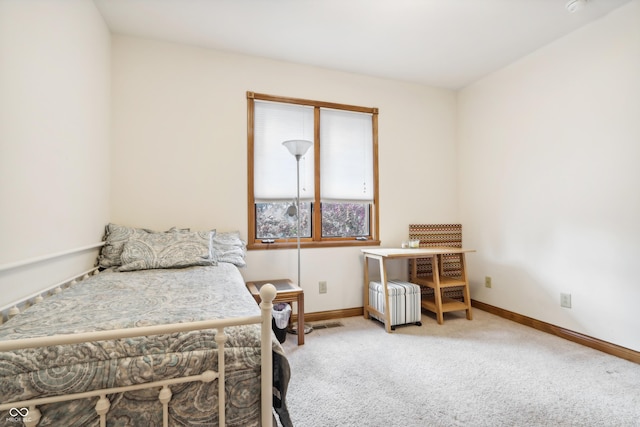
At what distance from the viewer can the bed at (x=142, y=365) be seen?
760 millimetres

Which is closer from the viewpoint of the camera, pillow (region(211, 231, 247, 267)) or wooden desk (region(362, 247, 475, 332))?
pillow (region(211, 231, 247, 267))

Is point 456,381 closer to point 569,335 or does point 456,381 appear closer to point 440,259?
point 569,335

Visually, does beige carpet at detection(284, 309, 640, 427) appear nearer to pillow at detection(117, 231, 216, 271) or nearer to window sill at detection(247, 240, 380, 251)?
window sill at detection(247, 240, 380, 251)

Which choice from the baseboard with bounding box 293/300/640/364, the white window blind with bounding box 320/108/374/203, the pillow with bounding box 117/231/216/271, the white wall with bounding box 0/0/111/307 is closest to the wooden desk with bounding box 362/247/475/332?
the baseboard with bounding box 293/300/640/364

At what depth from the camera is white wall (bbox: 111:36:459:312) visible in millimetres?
2377

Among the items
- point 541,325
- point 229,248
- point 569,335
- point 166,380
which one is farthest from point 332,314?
point 166,380

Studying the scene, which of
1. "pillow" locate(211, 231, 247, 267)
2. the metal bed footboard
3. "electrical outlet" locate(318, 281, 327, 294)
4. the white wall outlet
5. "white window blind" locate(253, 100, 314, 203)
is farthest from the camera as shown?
the white wall outlet

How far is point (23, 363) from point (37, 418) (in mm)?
143

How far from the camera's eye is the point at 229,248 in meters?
2.36

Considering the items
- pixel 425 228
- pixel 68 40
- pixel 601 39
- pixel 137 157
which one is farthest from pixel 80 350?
pixel 601 39

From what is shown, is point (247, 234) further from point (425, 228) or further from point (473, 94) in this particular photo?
point (473, 94)

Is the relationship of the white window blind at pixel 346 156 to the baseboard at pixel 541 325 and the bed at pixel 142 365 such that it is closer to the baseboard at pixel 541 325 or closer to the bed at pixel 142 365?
the baseboard at pixel 541 325

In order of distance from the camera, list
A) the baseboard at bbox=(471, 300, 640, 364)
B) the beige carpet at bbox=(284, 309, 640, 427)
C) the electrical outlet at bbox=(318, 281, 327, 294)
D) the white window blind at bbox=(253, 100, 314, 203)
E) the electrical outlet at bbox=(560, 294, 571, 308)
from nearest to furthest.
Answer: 1. the beige carpet at bbox=(284, 309, 640, 427)
2. the baseboard at bbox=(471, 300, 640, 364)
3. the electrical outlet at bbox=(560, 294, 571, 308)
4. the white window blind at bbox=(253, 100, 314, 203)
5. the electrical outlet at bbox=(318, 281, 327, 294)
